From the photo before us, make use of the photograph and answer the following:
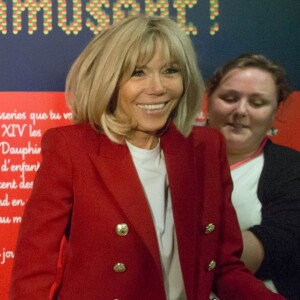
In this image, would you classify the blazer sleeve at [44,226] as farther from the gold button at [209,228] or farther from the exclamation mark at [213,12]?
the exclamation mark at [213,12]

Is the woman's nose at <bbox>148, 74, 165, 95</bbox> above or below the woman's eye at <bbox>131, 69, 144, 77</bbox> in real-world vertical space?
below

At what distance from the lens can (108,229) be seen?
129 cm

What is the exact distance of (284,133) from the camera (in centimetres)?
196

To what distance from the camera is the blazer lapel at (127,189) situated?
1.30 metres

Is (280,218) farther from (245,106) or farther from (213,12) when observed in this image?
(213,12)

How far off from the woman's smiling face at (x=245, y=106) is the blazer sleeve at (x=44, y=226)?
2.32 ft

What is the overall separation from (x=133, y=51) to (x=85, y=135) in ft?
0.75

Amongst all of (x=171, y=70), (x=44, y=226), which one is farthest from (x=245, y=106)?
(x=44, y=226)

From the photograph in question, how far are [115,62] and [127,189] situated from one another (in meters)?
0.30

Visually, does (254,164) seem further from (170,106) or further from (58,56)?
(58,56)

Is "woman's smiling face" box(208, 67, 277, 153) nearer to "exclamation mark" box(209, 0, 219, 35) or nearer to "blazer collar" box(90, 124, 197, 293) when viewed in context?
"exclamation mark" box(209, 0, 219, 35)

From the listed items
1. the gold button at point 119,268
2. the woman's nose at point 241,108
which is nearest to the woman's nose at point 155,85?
the gold button at point 119,268

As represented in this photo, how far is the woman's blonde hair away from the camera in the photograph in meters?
1.32

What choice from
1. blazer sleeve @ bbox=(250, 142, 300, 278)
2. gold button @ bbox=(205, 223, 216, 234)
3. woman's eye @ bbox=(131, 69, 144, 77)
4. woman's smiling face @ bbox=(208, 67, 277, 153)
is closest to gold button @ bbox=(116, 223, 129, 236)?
gold button @ bbox=(205, 223, 216, 234)
